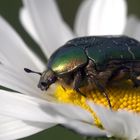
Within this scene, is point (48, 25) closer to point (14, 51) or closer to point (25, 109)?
point (14, 51)

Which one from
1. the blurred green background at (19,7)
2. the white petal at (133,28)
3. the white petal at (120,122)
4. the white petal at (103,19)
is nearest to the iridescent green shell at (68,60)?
the white petal at (120,122)

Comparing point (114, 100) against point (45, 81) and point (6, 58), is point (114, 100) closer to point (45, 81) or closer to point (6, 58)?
point (45, 81)

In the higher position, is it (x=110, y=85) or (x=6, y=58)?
(x=6, y=58)

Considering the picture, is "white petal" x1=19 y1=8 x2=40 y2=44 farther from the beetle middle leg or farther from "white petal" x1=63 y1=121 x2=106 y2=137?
"white petal" x1=63 y1=121 x2=106 y2=137

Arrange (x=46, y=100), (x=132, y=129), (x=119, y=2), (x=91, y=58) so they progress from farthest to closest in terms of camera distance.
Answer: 1. (x=119, y=2)
2. (x=46, y=100)
3. (x=91, y=58)
4. (x=132, y=129)

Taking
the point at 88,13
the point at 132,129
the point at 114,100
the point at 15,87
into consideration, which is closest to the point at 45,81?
the point at 15,87

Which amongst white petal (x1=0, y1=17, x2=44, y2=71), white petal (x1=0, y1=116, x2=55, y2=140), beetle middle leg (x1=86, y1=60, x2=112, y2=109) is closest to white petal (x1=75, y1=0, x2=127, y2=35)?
white petal (x1=0, y1=17, x2=44, y2=71)

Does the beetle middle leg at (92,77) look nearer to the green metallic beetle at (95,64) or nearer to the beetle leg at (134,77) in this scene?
the green metallic beetle at (95,64)

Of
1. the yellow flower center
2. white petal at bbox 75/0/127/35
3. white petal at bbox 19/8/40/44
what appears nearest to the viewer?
the yellow flower center
